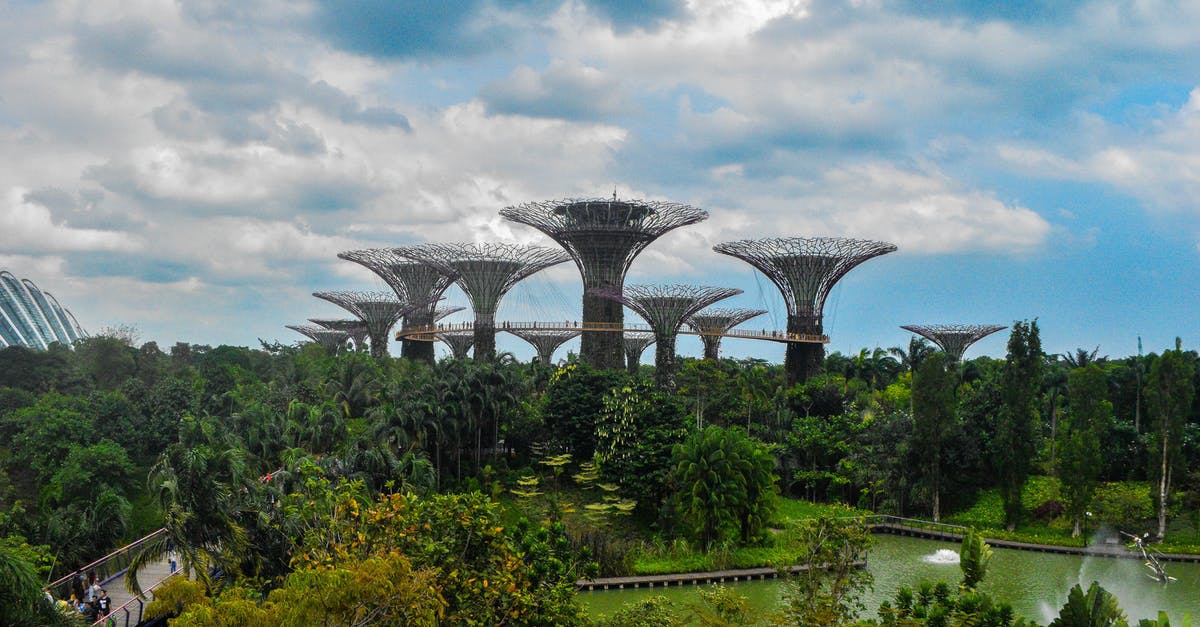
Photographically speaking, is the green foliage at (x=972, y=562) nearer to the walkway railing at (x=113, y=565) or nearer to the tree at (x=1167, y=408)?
the tree at (x=1167, y=408)

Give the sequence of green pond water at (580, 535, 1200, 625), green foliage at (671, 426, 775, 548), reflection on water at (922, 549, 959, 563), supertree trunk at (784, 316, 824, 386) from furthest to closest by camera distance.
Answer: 1. supertree trunk at (784, 316, 824, 386)
2. reflection on water at (922, 549, 959, 563)
3. green foliage at (671, 426, 775, 548)
4. green pond water at (580, 535, 1200, 625)

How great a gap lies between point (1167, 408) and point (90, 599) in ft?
110

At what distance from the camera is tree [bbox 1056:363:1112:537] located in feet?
108

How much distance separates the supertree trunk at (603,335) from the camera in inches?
2015

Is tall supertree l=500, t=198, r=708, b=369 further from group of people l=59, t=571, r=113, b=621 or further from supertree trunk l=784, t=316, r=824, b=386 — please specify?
group of people l=59, t=571, r=113, b=621

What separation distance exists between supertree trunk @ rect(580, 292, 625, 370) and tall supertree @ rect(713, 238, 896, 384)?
22.3 ft

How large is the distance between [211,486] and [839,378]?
41368mm

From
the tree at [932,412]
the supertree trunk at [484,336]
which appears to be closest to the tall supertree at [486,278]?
the supertree trunk at [484,336]

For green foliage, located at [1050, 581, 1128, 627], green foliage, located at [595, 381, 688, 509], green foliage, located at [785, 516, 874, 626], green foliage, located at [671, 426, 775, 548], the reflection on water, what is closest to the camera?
green foliage, located at [785, 516, 874, 626]

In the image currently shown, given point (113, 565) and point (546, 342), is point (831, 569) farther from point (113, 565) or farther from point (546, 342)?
point (546, 342)

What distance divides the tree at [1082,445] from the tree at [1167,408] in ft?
5.58

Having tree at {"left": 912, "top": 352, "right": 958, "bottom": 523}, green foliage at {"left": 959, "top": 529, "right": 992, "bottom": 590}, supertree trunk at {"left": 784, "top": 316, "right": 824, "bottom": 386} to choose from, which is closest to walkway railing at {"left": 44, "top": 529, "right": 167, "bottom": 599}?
green foliage at {"left": 959, "top": 529, "right": 992, "bottom": 590}

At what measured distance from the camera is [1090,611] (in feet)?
53.4

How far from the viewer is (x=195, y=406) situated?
1566 inches
